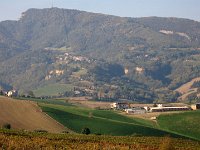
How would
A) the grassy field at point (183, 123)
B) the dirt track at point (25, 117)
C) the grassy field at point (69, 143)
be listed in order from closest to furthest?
the grassy field at point (69, 143)
the dirt track at point (25, 117)
the grassy field at point (183, 123)

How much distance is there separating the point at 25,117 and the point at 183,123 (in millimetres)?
35996

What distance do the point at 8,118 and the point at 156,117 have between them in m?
44.2

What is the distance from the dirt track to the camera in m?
91.1

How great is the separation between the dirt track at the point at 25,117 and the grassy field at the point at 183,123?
84.5ft

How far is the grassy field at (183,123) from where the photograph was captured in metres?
108

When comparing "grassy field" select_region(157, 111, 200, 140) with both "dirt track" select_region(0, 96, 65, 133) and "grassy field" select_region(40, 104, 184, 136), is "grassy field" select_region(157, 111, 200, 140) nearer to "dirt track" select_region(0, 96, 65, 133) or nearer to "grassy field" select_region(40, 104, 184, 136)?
"grassy field" select_region(40, 104, 184, 136)

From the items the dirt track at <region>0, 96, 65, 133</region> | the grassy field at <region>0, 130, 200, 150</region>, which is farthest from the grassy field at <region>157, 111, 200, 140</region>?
the grassy field at <region>0, 130, 200, 150</region>

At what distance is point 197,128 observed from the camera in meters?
111

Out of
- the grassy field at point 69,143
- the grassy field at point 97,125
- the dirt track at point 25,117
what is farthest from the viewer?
the grassy field at point 97,125

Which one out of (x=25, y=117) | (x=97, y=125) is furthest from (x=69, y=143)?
(x=97, y=125)

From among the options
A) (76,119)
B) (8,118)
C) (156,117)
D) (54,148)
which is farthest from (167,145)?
(156,117)

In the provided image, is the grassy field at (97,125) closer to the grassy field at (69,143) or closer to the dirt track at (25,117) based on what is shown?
the dirt track at (25,117)

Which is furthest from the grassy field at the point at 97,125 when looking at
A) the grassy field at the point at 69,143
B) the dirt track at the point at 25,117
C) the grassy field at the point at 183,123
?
the grassy field at the point at 69,143

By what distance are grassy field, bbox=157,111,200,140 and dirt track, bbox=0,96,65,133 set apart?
25756mm
